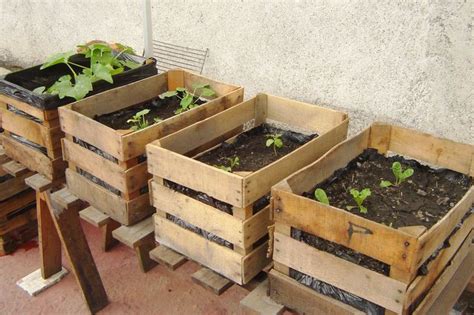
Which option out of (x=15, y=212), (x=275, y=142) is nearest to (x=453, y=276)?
(x=275, y=142)

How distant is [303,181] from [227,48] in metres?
2.17

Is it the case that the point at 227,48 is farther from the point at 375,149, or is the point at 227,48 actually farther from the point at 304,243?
the point at 304,243

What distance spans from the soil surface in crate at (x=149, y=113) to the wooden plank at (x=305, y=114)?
529 mm

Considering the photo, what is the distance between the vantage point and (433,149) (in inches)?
98.0

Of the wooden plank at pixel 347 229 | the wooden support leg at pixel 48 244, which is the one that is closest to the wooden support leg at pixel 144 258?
the wooden support leg at pixel 48 244

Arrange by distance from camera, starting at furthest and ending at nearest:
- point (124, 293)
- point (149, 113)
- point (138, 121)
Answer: point (124, 293) < point (149, 113) < point (138, 121)

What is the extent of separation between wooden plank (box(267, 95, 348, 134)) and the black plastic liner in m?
0.97

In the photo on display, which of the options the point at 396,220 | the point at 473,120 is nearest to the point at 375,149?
the point at 396,220

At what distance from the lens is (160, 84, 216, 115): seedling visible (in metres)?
3.05

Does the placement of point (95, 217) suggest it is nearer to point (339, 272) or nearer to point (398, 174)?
point (339, 272)

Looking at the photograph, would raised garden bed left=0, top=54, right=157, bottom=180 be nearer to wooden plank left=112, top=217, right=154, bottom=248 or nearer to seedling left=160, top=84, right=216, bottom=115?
seedling left=160, top=84, right=216, bottom=115

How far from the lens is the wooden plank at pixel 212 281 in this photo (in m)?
2.28

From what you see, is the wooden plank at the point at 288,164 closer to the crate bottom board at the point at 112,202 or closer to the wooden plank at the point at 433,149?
the wooden plank at the point at 433,149

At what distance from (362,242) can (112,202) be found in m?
1.39
